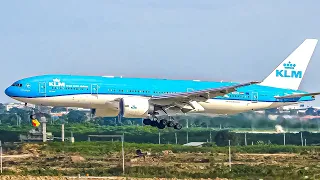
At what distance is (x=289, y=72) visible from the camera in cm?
6756

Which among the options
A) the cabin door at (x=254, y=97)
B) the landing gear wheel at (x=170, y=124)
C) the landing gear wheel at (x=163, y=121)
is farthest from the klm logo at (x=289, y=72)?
the landing gear wheel at (x=163, y=121)

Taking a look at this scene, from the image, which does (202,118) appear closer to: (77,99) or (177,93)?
(177,93)

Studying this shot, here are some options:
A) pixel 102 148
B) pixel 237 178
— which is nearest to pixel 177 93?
pixel 102 148

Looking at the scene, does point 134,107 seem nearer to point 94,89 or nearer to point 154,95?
point 154,95

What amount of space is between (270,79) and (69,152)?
61.6 ft

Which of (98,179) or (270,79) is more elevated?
(270,79)

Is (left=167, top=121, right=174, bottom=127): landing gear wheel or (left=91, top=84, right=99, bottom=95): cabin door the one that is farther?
(left=167, top=121, right=174, bottom=127): landing gear wheel

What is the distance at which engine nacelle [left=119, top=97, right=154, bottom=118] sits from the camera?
58000mm

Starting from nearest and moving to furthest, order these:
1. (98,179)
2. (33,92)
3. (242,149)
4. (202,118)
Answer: (98,179) < (33,92) < (242,149) < (202,118)

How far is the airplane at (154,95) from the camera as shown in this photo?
57500mm

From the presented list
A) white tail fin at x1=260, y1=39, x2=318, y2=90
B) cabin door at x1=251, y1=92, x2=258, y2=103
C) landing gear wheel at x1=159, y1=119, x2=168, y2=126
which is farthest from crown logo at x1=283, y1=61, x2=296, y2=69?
landing gear wheel at x1=159, y1=119, x2=168, y2=126

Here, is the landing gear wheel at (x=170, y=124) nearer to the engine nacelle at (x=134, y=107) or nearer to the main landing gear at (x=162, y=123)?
the main landing gear at (x=162, y=123)

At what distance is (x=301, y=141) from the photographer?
70062 millimetres

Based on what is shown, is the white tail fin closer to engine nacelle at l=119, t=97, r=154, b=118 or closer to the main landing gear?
the main landing gear
